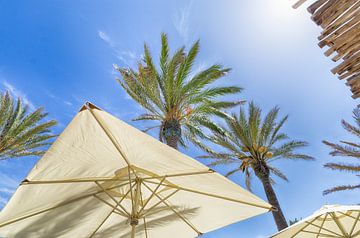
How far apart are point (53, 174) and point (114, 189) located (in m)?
1.01

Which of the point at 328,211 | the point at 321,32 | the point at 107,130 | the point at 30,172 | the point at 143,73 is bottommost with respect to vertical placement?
the point at 328,211

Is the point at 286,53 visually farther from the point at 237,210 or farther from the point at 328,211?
the point at 237,210

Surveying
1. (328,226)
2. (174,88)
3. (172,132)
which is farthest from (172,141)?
(328,226)

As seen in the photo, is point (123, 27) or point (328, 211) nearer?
point (328, 211)

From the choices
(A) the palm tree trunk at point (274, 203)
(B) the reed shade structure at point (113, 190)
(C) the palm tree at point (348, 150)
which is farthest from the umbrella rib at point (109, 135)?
(C) the palm tree at point (348, 150)

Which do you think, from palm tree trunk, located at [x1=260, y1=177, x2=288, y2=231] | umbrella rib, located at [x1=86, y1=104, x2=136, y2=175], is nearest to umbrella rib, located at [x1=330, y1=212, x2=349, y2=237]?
umbrella rib, located at [x1=86, y1=104, x2=136, y2=175]

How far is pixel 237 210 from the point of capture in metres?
3.77

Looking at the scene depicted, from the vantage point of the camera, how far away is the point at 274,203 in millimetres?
12594

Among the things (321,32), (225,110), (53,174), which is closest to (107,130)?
(53,174)

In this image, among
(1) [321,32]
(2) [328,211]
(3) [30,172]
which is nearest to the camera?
(3) [30,172]

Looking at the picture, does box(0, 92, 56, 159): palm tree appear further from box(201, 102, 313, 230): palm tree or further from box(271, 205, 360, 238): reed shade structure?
box(271, 205, 360, 238): reed shade structure

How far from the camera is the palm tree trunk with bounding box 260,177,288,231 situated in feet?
39.0

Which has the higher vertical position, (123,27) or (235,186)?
(123,27)

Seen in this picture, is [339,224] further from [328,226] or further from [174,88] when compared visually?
[174,88]
